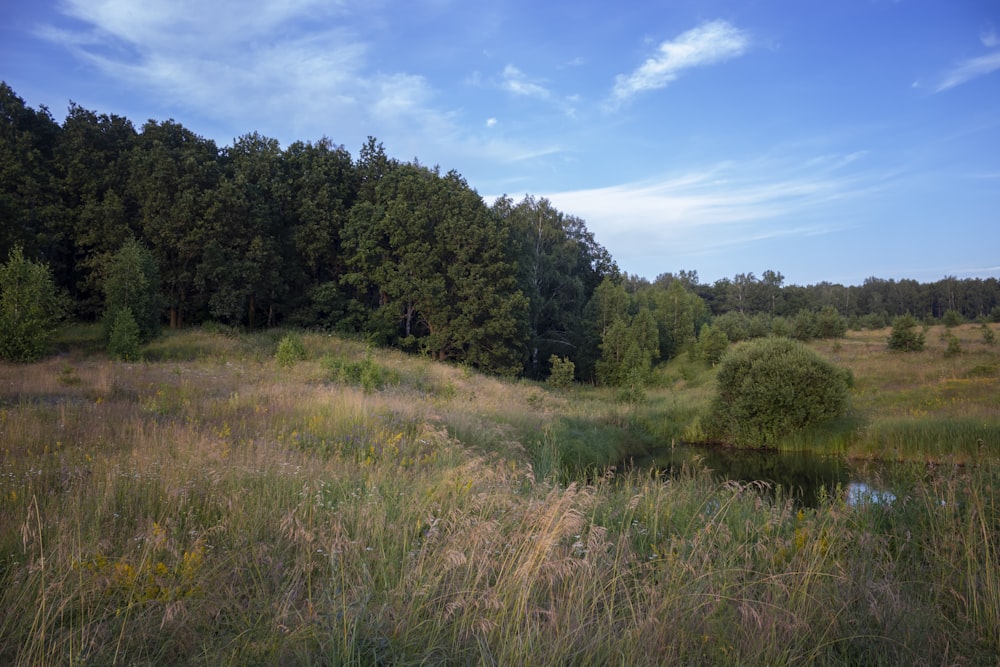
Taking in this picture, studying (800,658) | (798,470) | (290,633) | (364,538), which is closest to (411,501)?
(364,538)

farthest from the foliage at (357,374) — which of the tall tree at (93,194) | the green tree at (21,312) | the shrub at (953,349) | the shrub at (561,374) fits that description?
the shrub at (953,349)

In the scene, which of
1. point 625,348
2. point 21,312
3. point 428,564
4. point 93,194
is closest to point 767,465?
point 428,564

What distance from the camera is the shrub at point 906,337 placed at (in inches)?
1157

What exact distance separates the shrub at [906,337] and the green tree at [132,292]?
118ft

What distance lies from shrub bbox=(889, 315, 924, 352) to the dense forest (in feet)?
32.6

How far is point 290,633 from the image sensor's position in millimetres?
2520

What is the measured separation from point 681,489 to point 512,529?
2810 mm

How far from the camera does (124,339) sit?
19.8m

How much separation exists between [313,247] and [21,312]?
18.8 m

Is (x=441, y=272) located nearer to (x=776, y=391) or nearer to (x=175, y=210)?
(x=175, y=210)

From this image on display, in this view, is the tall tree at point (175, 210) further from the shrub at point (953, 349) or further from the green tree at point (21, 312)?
the shrub at point (953, 349)

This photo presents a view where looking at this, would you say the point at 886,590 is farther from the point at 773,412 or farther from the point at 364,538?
the point at 773,412

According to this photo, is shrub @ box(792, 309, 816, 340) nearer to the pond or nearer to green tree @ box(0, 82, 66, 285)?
the pond

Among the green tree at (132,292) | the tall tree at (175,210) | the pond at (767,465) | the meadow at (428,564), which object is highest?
the tall tree at (175,210)
